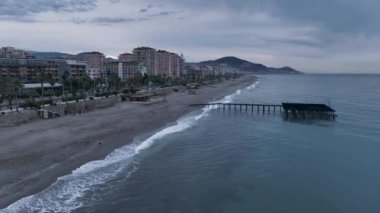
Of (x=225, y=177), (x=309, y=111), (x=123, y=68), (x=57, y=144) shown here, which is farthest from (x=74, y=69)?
(x=225, y=177)

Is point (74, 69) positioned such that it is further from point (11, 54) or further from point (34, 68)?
→ point (11, 54)

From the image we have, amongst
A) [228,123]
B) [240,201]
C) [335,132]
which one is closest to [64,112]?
[228,123]

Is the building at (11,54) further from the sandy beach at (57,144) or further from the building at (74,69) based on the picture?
the sandy beach at (57,144)

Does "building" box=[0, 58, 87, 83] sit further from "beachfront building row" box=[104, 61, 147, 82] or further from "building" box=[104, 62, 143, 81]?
"building" box=[104, 62, 143, 81]

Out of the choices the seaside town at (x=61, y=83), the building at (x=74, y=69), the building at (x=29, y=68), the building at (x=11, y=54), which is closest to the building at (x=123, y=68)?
the seaside town at (x=61, y=83)

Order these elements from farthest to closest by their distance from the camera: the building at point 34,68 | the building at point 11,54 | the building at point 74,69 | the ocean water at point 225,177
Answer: the building at point 11,54 < the building at point 74,69 < the building at point 34,68 < the ocean water at point 225,177

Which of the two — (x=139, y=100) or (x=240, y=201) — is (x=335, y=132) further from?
(x=139, y=100)

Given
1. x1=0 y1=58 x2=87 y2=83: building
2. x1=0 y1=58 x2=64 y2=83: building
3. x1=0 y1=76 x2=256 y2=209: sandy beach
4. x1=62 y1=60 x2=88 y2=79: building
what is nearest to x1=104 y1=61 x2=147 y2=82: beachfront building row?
x1=62 y1=60 x2=88 y2=79: building
